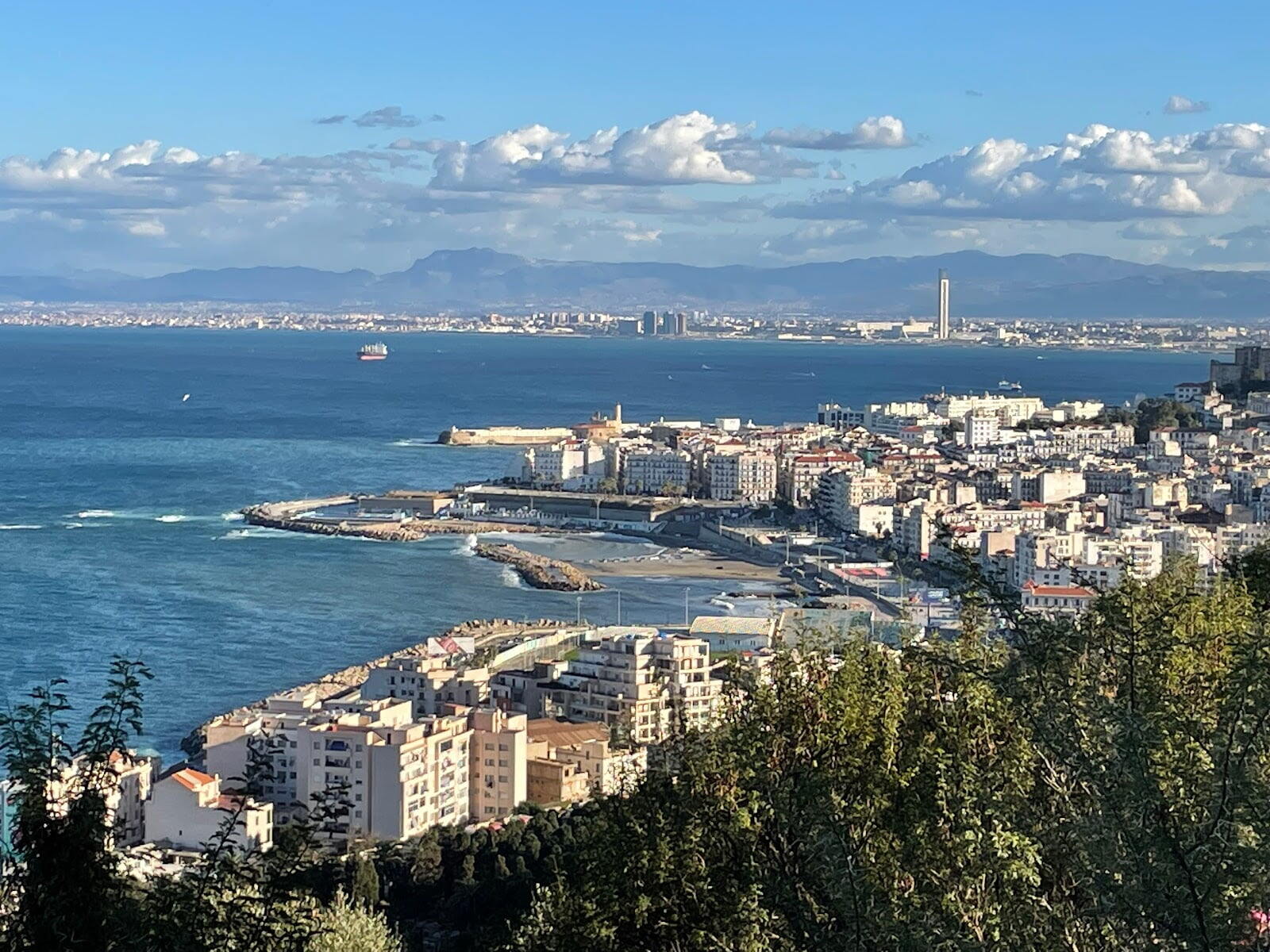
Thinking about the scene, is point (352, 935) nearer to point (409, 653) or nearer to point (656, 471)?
point (409, 653)

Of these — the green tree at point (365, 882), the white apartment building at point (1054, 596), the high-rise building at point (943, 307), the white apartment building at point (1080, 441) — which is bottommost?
the white apartment building at point (1054, 596)

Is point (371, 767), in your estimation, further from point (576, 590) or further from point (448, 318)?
point (448, 318)

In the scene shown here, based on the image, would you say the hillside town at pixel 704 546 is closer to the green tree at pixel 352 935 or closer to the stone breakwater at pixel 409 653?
the stone breakwater at pixel 409 653

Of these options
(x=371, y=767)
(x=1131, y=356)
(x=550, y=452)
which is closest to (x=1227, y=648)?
(x=371, y=767)

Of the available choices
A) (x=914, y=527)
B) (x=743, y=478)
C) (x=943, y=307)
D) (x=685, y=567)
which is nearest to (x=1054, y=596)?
(x=914, y=527)

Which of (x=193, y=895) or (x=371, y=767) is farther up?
(x=193, y=895)

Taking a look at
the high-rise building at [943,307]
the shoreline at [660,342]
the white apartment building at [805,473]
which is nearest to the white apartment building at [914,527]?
the white apartment building at [805,473]
